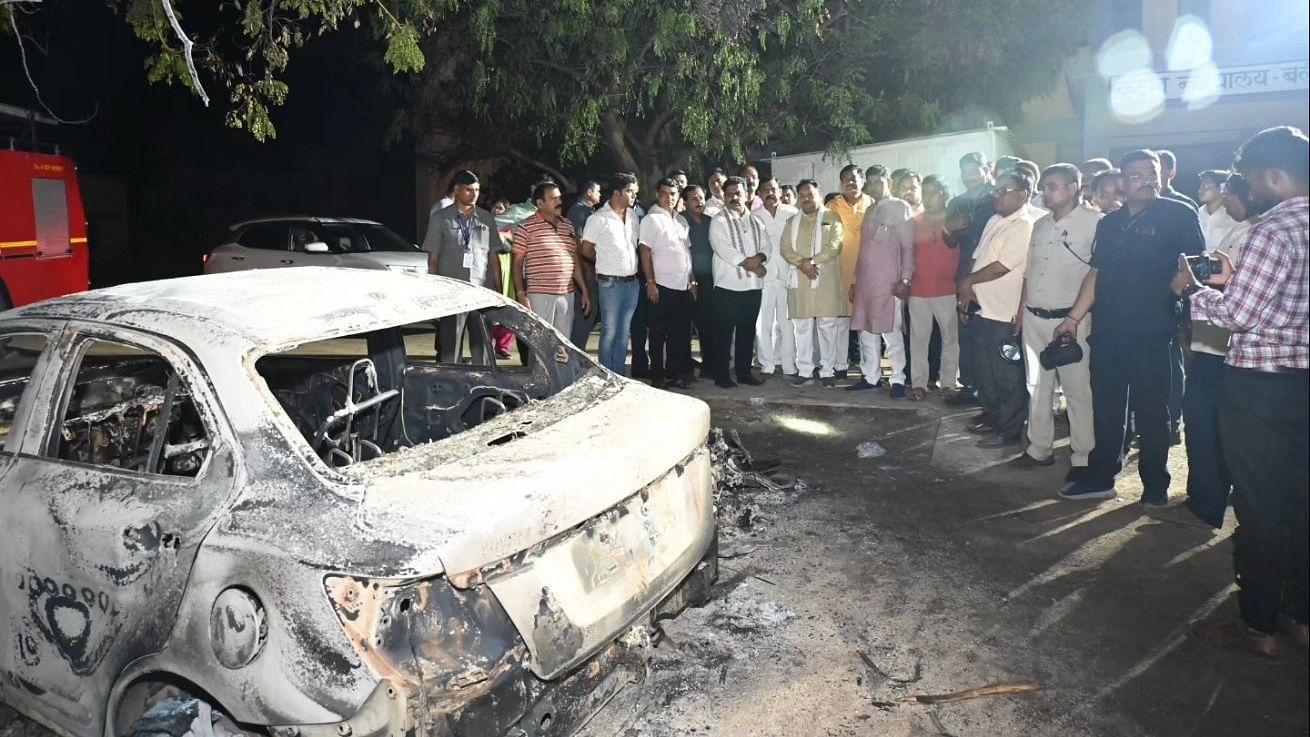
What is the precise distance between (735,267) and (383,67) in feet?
35.8

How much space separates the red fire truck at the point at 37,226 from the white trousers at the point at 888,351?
8837 millimetres

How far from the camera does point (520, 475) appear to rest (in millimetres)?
2873

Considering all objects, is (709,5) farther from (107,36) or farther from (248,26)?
(107,36)

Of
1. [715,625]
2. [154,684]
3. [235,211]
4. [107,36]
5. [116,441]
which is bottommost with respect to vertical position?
[715,625]

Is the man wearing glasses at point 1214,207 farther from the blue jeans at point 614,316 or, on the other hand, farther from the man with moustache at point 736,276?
the blue jeans at point 614,316

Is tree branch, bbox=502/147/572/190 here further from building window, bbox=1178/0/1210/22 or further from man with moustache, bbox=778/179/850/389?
building window, bbox=1178/0/1210/22

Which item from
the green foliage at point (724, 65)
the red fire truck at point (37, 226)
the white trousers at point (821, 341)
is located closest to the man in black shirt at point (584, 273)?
the white trousers at point (821, 341)

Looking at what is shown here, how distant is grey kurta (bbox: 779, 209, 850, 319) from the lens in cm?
879

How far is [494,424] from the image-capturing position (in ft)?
11.3

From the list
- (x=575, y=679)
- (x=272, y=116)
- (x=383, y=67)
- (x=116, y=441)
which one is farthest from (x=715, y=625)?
(x=272, y=116)

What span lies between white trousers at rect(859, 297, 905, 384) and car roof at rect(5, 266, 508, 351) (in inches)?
209

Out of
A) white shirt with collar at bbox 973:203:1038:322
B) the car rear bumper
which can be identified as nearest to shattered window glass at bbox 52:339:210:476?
the car rear bumper

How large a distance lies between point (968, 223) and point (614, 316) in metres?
3.03

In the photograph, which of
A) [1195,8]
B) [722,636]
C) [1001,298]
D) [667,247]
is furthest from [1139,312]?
[1195,8]
